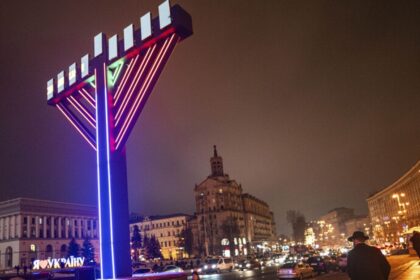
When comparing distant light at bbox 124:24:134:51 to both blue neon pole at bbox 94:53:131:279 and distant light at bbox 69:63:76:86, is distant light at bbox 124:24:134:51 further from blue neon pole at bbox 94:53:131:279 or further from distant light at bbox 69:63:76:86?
distant light at bbox 69:63:76:86

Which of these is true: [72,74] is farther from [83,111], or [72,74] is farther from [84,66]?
[83,111]

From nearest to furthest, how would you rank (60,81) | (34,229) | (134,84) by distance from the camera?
(134,84) < (60,81) < (34,229)

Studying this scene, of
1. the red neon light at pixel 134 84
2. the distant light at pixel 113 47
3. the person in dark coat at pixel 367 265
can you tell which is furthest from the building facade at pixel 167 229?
the person in dark coat at pixel 367 265

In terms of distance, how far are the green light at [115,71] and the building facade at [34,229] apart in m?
84.8

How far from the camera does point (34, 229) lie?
97062 millimetres

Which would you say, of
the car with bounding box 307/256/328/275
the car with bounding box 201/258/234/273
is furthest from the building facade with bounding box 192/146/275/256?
the car with bounding box 307/256/328/275

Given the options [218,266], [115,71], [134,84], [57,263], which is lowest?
[218,266]

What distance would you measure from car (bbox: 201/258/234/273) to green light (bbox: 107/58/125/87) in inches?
1625

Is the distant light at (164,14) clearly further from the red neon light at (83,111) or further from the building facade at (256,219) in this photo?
the building facade at (256,219)

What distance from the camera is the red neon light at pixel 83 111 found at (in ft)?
61.6

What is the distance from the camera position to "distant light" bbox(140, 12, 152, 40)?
17.3m

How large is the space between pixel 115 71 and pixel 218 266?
138 ft

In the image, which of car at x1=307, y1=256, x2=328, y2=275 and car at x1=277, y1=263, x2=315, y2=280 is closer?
car at x1=277, y1=263, x2=315, y2=280

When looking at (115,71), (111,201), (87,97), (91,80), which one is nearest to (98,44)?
(115,71)
